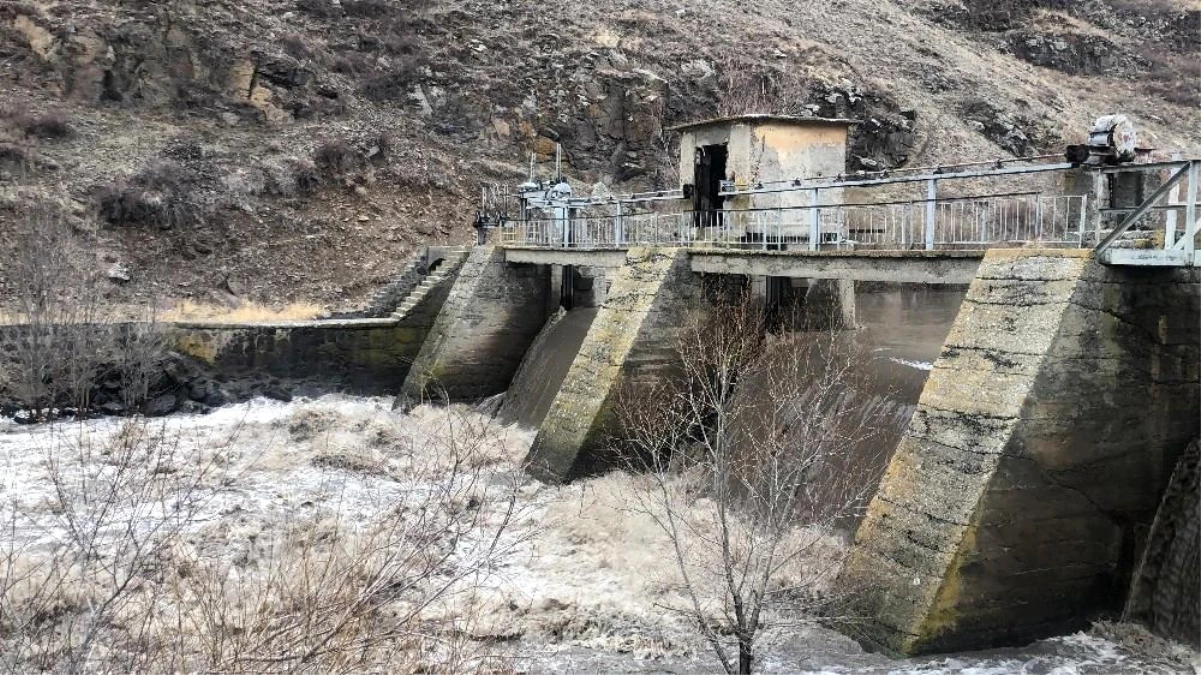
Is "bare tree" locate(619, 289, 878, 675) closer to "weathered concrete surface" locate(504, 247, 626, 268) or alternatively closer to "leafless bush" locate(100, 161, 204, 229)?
"weathered concrete surface" locate(504, 247, 626, 268)

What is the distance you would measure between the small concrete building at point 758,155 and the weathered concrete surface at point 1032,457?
8.18 meters

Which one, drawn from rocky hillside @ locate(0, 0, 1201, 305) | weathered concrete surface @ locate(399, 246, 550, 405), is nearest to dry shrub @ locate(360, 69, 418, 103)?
rocky hillside @ locate(0, 0, 1201, 305)

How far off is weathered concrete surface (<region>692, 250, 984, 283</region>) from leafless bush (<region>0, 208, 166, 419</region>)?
1196 centimetres

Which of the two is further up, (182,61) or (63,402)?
(182,61)

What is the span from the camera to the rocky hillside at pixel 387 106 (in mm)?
28062

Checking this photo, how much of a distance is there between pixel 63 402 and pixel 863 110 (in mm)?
29439

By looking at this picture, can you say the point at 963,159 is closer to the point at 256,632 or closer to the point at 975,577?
the point at 975,577

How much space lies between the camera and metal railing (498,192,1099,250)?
10734 millimetres

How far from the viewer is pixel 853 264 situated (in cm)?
1162

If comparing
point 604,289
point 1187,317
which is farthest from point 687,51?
point 1187,317

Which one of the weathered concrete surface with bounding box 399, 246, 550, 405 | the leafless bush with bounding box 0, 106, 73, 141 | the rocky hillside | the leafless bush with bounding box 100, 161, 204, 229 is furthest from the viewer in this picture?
the leafless bush with bounding box 0, 106, 73, 141

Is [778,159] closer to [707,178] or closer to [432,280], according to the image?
[707,178]

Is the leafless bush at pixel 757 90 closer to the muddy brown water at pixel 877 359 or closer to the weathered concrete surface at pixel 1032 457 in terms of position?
the muddy brown water at pixel 877 359

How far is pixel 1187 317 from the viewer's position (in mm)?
9180
